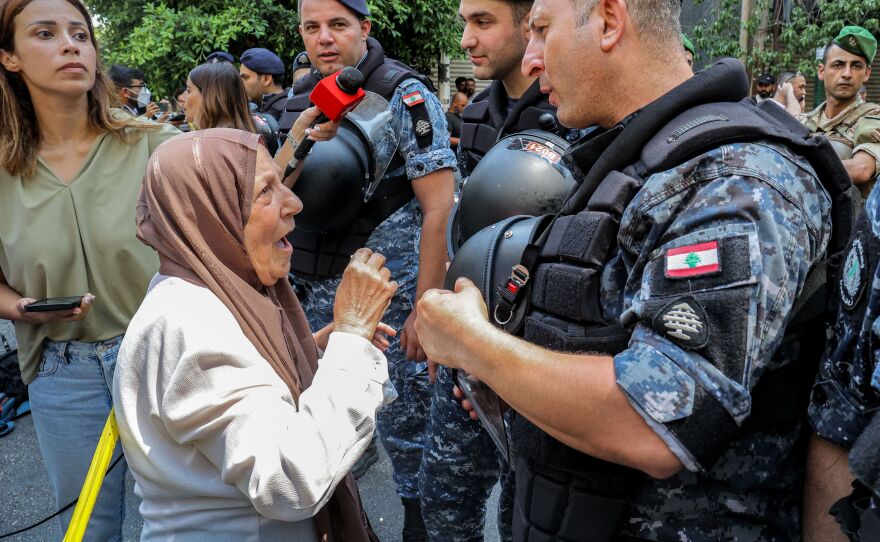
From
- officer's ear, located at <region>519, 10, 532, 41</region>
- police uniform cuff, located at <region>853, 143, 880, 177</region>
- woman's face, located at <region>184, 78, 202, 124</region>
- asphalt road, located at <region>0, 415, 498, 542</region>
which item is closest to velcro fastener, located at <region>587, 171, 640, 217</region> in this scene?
officer's ear, located at <region>519, 10, 532, 41</region>

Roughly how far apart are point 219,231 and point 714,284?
104 cm

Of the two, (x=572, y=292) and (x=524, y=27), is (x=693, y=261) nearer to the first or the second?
(x=572, y=292)

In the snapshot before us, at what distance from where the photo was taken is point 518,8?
8.39ft

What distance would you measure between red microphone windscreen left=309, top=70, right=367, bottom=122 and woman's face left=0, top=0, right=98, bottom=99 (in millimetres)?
782

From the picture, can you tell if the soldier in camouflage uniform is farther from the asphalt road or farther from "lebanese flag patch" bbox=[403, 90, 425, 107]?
the asphalt road

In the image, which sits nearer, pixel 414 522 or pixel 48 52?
pixel 48 52

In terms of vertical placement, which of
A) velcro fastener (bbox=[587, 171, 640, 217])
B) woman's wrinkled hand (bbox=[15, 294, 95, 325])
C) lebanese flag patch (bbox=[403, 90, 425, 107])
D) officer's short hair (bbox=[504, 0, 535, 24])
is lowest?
woman's wrinkled hand (bbox=[15, 294, 95, 325])

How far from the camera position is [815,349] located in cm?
133


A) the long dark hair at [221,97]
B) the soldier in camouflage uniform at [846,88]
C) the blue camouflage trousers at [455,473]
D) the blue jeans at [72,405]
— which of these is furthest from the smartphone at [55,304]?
the soldier in camouflage uniform at [846,88]

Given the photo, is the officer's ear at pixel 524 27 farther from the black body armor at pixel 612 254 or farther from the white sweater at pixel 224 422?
the white sweater at pixel 224 422

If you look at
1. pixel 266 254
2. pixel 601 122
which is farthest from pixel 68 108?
pixel 601 122

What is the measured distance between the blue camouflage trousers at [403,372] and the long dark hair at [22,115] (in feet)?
3.35

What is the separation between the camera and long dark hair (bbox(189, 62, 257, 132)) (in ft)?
13.9

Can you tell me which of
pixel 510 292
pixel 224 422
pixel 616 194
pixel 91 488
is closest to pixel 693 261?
pixel 616 194
